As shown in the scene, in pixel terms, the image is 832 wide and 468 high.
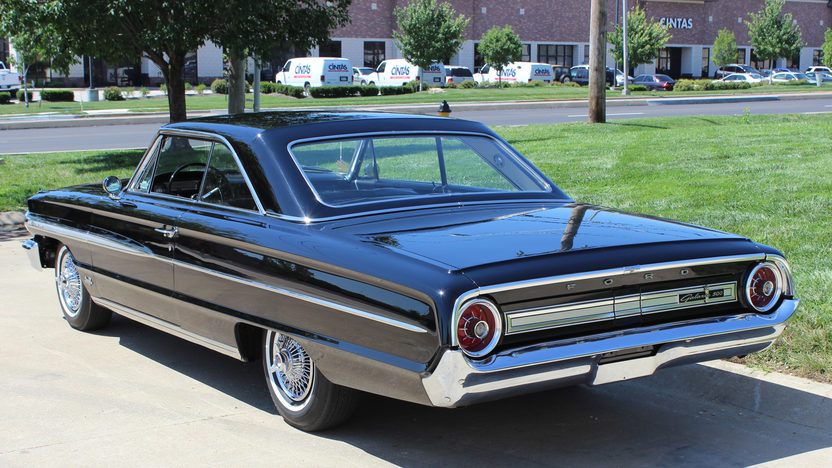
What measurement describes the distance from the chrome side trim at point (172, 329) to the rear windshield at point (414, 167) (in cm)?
97

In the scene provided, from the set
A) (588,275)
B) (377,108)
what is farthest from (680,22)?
(588,275)

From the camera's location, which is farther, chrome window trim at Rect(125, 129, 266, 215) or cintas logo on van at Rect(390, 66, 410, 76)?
cintas logo on van at Rect(390, 66, 410, 76)

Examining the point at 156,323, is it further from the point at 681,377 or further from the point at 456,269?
the point at 681,377

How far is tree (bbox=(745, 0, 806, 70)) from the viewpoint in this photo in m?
60.0

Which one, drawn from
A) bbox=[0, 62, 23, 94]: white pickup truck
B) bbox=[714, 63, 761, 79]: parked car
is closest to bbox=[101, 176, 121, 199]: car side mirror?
bbox=[0, 62, 23, 94]: white pickup truck

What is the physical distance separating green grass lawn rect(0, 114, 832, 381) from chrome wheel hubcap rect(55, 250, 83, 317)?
439cm

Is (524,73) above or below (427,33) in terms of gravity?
below

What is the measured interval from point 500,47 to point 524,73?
4247 mm

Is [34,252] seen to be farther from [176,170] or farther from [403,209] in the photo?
[403,209]

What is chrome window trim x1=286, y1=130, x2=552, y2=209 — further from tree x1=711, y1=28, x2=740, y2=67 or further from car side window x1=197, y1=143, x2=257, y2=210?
tree x1=711, y1=28, x2=740, y2=67

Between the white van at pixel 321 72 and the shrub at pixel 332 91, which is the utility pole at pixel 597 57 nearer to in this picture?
the shrub at pixel 332 91

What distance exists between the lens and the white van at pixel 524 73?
56844 millimetres

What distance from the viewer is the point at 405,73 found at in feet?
171

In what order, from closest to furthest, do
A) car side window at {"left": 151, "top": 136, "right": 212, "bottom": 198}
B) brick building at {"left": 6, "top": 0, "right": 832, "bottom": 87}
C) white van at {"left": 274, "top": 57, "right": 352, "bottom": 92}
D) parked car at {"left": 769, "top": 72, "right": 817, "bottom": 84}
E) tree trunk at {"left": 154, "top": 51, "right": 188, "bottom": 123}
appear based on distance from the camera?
car side window at {"left": 151, "top": 136, "right": 212, "bottom": 198}, tree trunk at {"left": 154, "top": 51, "right": 188, "bottom": 123}, white van at {"left": 274, "top": 57, "right": 352, "bottom": 92}, parked car at {"left": 769, "top": 72, "right": 817, "bottom": 84}, brick building at {"left": 6, "top": 0, "right": 832, "bottom": 87}
